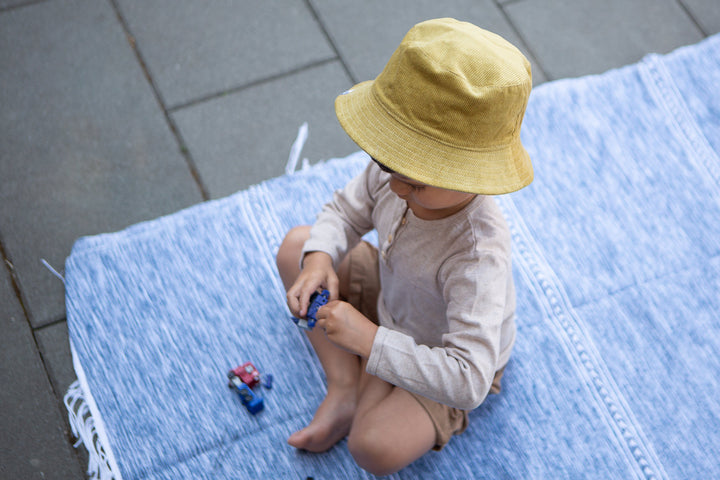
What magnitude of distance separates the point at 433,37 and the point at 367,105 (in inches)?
4.7

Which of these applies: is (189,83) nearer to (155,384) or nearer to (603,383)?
(155,384)

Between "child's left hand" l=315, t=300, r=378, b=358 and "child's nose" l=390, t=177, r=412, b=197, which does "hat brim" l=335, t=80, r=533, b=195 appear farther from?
"child's left hand" l=315, t=300, r=378, b=358

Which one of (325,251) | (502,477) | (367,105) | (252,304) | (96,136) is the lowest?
(502,477)

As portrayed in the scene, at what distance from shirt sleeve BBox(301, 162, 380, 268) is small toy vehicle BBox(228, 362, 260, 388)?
0.86ft

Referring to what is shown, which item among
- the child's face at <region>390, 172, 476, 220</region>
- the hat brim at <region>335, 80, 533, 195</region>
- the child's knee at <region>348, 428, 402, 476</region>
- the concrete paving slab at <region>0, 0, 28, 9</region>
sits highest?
the hat brim at <region>335, 80, 533, 195</region>

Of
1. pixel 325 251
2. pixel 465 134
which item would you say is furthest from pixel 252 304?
pixel 465 134

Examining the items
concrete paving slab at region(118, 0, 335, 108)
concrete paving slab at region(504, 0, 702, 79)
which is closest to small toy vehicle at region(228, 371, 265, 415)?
concrete paving slab at region(118, 0, 335, 108)

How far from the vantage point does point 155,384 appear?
1.22m

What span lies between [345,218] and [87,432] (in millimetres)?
602

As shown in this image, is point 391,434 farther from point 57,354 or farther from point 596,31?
point 596,31

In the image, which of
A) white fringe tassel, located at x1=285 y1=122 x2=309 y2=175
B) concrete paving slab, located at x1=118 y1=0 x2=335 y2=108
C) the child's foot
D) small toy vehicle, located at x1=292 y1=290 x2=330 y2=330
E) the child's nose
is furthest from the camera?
concrete paving slab, located at x1=118 y1=0 x2=335 y2=108

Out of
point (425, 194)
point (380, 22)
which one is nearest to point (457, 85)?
point (425, 194)

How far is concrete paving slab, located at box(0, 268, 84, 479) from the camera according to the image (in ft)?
3.81

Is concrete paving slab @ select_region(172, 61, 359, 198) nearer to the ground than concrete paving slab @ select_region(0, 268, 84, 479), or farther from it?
farther from it
